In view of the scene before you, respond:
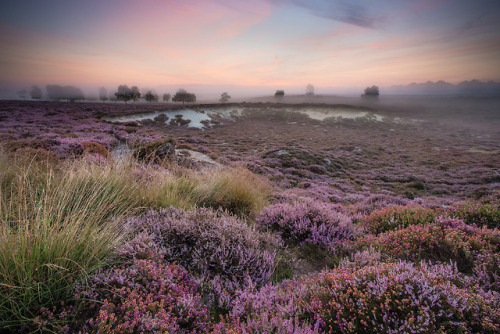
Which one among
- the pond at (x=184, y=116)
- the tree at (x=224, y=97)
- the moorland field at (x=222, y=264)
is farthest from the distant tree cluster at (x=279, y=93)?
the moorland field at (x=222, y=264)

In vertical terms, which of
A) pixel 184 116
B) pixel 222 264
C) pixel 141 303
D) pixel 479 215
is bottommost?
pixel 479 215

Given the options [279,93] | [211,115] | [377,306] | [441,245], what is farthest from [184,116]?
[279,93]

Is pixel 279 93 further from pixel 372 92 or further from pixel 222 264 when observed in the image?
pixel 222 264

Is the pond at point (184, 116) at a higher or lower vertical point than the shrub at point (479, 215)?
higher

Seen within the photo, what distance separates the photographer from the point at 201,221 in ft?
13.3

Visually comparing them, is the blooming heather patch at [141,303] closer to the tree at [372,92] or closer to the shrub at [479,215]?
the shrub at [479,215]

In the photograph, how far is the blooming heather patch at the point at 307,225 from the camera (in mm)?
4402

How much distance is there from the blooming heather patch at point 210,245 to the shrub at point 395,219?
310 cm

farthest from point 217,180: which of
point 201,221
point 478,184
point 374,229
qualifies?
point 478,184

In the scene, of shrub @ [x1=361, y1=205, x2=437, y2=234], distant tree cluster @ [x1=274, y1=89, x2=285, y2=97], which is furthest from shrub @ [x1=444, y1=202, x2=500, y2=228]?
distant tree cluster @ [x1=274, y1=89, x2=285, y2=97]

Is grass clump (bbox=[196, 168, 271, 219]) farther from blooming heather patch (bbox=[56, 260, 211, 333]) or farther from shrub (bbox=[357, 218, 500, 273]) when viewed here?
blooming heather patch (bbox=[56, 260, 211, 333])

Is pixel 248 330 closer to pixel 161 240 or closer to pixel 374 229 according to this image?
pixel 161 240

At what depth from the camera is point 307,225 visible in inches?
186

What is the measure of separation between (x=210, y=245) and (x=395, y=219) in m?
5.15
